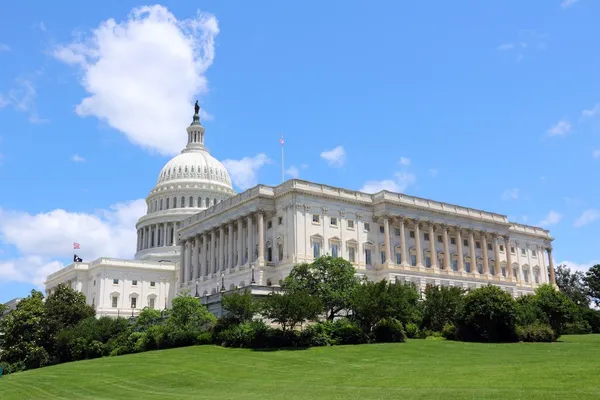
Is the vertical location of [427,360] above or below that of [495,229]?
below

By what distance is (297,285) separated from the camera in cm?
6712

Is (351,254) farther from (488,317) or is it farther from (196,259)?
(488,317)

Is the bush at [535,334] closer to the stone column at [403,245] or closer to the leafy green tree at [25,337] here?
the stone column at [403,245]

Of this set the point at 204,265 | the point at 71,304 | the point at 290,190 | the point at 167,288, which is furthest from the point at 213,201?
the point at 71,304

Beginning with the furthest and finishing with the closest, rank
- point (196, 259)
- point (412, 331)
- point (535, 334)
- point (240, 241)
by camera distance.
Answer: point (196, 259), point (240, 241), point (412, 331), point (535, 334)

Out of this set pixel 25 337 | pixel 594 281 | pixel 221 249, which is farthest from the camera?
pixel 594 281

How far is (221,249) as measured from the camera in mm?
101625

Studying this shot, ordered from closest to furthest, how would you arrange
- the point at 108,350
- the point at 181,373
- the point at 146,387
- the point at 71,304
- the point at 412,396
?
the point at 412,396, the point at 146,387, the point at 181,373, the point at 108,350, the point at 71,304

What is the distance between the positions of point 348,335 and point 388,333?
423 cm

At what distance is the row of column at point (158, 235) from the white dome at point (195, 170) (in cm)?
1163

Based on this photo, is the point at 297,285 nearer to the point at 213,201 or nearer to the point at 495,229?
the point at 495,229

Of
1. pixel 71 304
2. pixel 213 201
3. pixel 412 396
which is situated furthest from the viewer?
pixel 213 201

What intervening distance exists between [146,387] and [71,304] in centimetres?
4514

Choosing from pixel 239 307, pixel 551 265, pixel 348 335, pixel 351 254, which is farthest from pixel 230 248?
pixel 551 265
